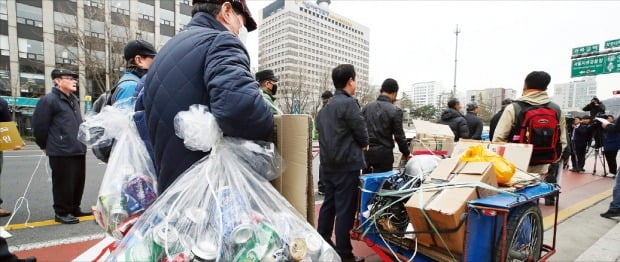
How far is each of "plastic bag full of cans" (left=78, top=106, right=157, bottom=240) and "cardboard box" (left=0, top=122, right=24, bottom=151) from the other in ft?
9.80

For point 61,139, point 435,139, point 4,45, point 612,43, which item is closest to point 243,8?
point 435,139

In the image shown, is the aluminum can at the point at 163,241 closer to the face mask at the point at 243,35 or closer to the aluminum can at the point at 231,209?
the aluminum can at the point at 231,209

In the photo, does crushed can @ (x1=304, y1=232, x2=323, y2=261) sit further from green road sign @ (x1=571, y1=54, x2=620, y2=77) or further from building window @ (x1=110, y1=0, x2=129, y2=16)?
building window @ (x1=110, y1=0, x2=129, y2=16)

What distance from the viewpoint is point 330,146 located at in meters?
2.88

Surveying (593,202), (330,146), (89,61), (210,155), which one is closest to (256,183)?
(210,155)

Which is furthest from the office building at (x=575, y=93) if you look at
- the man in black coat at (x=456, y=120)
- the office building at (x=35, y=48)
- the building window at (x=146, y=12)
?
the office building at (x=35, y=48)

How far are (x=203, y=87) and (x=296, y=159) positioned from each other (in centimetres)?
51

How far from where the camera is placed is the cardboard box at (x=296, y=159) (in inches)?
52.7

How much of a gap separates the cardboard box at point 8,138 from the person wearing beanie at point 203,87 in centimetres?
375

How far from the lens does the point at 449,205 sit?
1.93 m

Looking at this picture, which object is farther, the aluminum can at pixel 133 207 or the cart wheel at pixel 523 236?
the cart wheel at pixel 523 236

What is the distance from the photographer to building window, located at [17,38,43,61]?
24.8 meters

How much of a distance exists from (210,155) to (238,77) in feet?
1.07

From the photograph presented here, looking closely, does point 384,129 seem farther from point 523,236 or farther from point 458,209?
point 458,209
